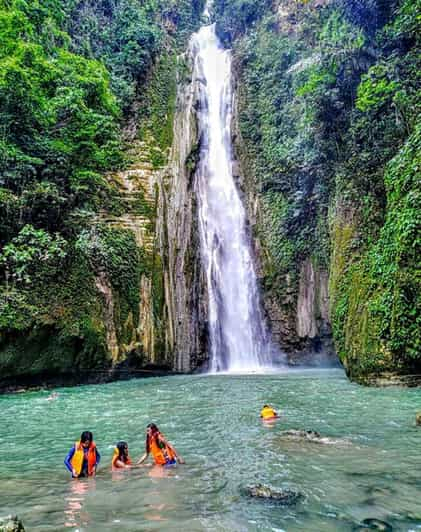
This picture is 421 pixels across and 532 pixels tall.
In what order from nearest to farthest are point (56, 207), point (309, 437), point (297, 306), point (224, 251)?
point (309, 437), point (56, 207), point (297, 306), point (224, 251)

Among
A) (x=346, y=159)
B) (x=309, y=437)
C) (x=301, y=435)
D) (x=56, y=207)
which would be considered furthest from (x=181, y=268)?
(x=309, y=437)

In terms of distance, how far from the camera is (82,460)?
5262mm

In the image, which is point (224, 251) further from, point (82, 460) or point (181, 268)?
point (82, 460)

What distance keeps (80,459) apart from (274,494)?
2.41 m

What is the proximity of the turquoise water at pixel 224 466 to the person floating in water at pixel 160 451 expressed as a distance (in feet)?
0.71

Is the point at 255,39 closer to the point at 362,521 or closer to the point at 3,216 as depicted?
the point at 3,216

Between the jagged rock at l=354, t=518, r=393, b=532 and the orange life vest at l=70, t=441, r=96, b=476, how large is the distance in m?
3.21

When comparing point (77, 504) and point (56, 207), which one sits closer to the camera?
point (77, 504)

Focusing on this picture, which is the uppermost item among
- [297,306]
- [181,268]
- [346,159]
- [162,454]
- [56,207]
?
[346,159]

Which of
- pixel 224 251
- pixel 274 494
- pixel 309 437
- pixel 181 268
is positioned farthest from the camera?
pixel 224 251

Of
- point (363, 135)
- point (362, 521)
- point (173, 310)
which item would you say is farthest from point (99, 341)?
point (362, 521)

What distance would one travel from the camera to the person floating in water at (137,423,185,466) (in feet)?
18.5

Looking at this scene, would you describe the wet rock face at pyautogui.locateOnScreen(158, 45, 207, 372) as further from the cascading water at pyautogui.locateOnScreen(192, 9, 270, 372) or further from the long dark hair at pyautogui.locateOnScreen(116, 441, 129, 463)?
the long dark hair at pyautogui.locateOnScreen(116, 441, 129, 463)

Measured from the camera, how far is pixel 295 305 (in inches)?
832
